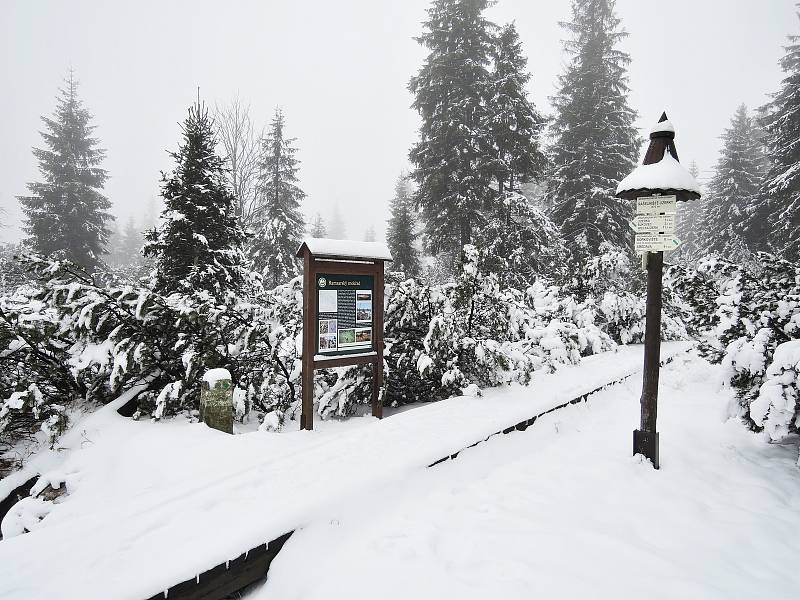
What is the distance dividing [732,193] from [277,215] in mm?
26698

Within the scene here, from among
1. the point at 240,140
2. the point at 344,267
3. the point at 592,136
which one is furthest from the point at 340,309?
A: the point at 592,136

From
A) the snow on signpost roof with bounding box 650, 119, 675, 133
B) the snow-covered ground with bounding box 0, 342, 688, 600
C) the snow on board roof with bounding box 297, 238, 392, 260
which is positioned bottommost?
the snow-covered ground with bounding box 0, 342, 688, 600

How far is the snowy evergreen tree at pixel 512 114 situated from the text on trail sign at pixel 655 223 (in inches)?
498

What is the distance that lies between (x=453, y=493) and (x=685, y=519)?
6.09 ft

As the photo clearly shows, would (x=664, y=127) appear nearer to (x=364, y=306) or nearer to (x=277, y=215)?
(x=364, y=306)

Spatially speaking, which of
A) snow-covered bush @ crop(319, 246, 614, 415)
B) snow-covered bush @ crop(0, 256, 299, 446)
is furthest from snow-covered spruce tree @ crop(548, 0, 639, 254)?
snow-covered bush @ crop(0, 256, 299, 446)

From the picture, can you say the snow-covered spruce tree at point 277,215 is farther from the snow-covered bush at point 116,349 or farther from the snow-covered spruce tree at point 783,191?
the snow-covered spruce tree at point 783,191

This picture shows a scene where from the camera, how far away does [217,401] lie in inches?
197

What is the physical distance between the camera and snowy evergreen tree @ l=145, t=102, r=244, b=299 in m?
8.24

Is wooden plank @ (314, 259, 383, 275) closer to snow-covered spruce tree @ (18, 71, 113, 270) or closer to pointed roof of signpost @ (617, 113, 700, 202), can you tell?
pointed roof of signpost @ (617, 113, 700, 202)

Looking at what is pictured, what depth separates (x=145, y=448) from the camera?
429cm

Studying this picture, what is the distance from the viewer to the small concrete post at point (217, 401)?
196 inches

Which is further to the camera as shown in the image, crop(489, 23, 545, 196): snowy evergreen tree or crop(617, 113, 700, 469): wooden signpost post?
crop(489, 23, 545, 196): snowy evergreen tree

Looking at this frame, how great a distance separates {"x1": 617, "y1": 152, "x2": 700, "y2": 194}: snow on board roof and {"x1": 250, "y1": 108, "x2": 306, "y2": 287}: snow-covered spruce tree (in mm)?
19107
